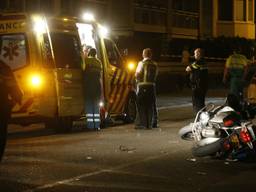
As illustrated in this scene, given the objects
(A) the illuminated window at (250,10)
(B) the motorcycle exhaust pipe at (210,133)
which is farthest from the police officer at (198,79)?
(A) the illuminated window at (250,10)

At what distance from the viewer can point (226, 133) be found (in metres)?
10.9

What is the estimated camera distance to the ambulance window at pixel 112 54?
55.0 feet

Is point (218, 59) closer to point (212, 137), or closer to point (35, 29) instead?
point (35, 29)

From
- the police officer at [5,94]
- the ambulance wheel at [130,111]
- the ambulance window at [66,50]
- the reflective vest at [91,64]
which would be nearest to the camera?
the police officer at [5,94]

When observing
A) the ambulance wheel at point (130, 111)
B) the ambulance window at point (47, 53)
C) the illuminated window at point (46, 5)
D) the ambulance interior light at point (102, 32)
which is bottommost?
the ambulance wheel at point (130, 111)

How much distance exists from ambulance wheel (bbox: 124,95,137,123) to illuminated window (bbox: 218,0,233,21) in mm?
31597

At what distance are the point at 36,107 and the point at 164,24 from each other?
2495 cm

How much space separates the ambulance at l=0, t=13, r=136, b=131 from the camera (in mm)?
14266

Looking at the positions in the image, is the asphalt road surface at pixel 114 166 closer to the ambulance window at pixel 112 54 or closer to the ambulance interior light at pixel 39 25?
the ambulance interior light at pixel 39 25

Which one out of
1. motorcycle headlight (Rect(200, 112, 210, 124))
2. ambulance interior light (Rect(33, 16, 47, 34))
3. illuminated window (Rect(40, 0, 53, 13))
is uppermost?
illuminated window (Rect(40, 0, 53, 13))

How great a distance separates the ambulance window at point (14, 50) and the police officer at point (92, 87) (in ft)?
5.11

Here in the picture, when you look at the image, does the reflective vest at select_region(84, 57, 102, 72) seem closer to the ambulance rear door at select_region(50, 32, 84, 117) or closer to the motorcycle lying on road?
the ambulance rear door at select_region(50, 32, 84, 117)

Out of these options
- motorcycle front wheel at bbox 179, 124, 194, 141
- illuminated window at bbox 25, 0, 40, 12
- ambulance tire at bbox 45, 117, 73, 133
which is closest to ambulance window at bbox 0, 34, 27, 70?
ambulance tire at bbox 45, 117, 73, 133

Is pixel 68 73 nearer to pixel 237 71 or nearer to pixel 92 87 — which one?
pixel 92 87
